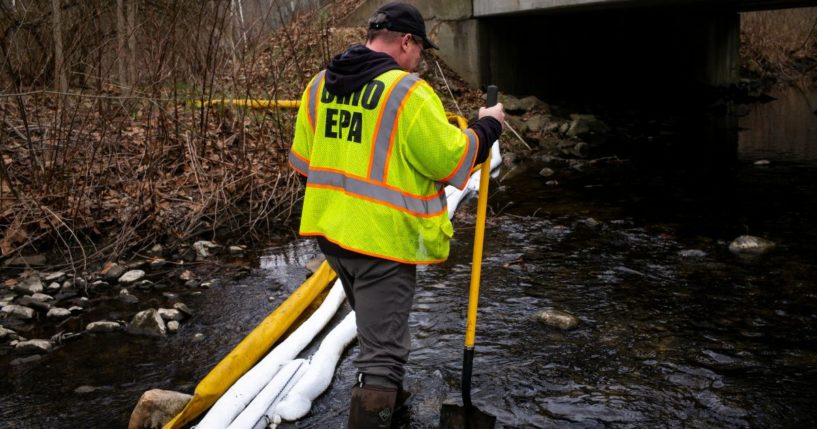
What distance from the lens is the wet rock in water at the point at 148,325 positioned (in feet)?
16.5

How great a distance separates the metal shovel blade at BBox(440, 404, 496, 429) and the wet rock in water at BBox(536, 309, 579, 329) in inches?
53.6

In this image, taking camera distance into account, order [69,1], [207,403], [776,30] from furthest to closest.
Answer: [776,30], [69,1], [207,403]

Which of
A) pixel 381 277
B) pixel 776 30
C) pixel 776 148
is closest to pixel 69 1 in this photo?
pixel 381 277

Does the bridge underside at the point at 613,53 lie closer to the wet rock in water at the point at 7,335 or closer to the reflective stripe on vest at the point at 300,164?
the wet rock in water at the point at 7,335

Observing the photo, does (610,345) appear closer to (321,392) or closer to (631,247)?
(321,392)

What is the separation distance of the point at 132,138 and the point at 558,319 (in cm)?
544

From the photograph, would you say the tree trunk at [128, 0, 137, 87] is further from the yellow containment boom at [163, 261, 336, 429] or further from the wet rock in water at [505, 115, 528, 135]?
the wet rock in water at [505, 115, 528, 135]

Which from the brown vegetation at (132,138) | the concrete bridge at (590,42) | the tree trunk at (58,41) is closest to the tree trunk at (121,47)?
the brown vegetation at (132,138)

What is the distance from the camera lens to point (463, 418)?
3.59m

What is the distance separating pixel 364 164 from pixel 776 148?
11.5 m

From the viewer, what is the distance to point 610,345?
4.52 m

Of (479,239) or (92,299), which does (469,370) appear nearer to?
(479,239)

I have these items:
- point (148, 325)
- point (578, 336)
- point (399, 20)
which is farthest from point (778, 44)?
point (399, 20)

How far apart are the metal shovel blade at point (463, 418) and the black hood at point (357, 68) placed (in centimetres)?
159
